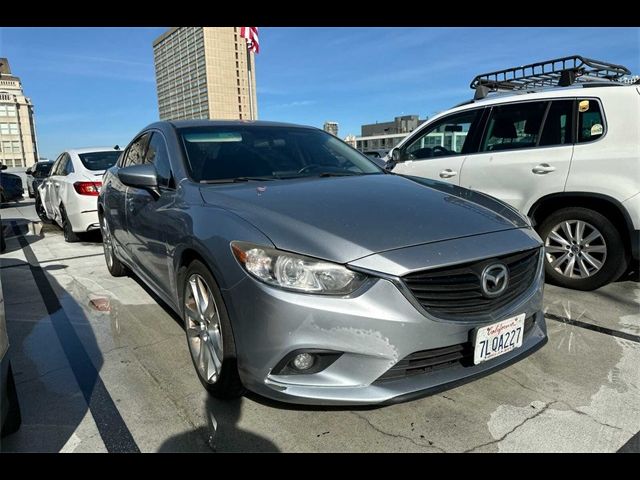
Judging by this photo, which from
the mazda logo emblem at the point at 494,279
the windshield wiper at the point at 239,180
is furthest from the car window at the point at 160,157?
the mazda logo emblem at the point at 494,279

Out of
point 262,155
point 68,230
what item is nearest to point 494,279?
point 262,155

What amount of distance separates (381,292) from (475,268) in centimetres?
→ 49

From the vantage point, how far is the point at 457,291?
2014mm

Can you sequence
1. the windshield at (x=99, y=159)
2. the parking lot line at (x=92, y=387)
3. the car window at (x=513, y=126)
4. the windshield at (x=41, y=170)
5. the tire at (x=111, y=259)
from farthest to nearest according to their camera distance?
the windshield at (x=41, y=170) < the windshield at (x=99, y=159) < the tire at (x=111, y=259) < the car window at (x=513, y=126) < the parking lot line at (x=92, y=387)

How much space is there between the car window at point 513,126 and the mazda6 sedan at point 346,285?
2.00 metres

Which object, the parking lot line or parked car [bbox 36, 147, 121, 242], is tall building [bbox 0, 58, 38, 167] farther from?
the parking lot line

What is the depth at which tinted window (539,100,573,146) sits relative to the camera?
4168 mm

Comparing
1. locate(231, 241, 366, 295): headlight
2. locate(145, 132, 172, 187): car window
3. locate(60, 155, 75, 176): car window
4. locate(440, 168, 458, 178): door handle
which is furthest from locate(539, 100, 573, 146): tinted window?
locate(60, 155, 75, 176): car window

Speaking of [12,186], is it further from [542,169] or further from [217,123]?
[542,169]

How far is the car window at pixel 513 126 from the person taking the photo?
4414 mm

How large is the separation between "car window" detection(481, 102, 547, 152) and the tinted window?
74mm

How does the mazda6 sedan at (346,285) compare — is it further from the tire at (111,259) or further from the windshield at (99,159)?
the windshield at (99,159)

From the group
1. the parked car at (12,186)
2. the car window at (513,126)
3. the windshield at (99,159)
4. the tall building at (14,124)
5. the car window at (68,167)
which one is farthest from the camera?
the tall building at (14,124)
